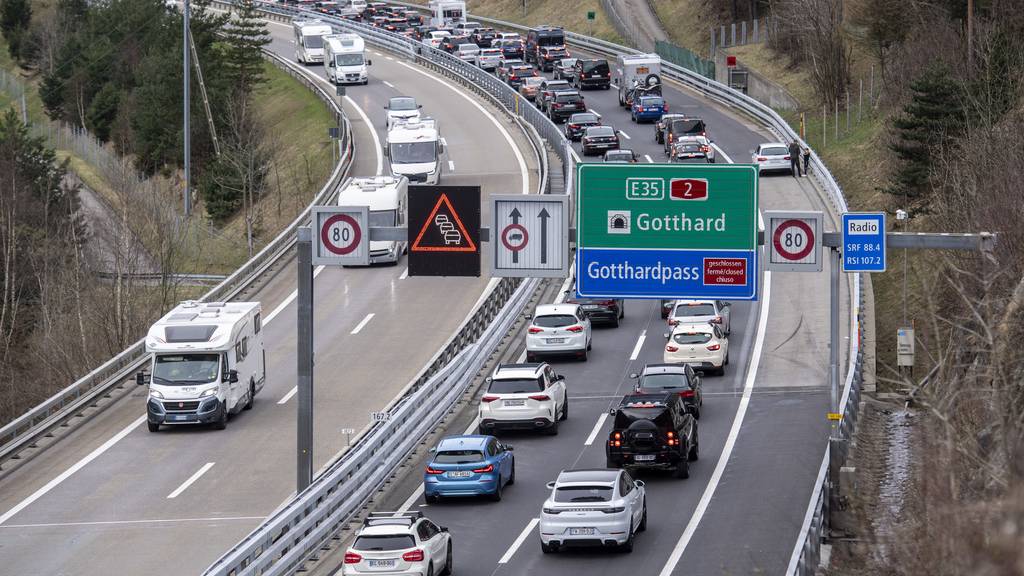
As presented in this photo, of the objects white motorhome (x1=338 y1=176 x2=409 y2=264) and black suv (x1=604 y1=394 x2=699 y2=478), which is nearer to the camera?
black suv (x1=604 y1=394 x2=699 y2=478)

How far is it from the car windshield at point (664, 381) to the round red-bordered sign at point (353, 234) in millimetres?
10542

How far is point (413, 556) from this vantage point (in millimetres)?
24422

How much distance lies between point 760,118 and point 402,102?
1774cm

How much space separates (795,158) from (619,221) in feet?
123

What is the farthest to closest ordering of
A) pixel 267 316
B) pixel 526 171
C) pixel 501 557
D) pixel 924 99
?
pixel 526 171 < pixel 924 99 < pixel 267 316 < pixel 501 557

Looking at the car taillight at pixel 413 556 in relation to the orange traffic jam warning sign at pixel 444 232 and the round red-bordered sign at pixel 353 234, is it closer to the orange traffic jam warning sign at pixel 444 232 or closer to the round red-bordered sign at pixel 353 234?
the orange traffic jam warning sign at pixel 444 232

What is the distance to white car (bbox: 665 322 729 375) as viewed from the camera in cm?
4034

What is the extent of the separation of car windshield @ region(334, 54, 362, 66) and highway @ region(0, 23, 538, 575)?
41.9 m

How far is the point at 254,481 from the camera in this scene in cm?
3316

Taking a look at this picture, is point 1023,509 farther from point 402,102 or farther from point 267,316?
point 402,102

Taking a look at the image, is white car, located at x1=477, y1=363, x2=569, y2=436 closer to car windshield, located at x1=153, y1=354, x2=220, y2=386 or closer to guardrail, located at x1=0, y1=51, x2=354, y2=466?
car windshield, located at x1=153, y1=354, x2=220, y2=386

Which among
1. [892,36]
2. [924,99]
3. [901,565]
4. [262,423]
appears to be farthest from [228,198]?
[901,565]

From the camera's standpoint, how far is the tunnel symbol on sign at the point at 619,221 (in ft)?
90.2

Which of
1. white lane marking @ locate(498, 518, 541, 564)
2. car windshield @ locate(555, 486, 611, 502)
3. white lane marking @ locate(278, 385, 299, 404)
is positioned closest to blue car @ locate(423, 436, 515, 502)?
white lane marking @ locate(498, 518, 541, 564)
